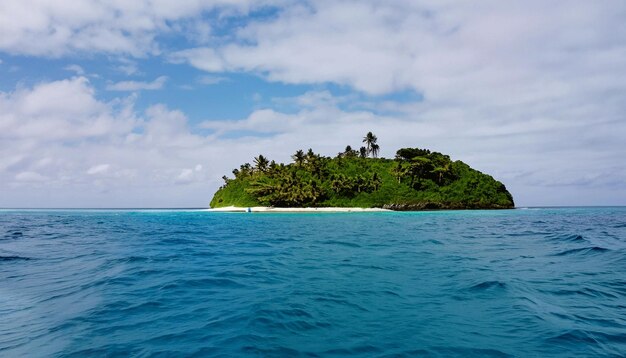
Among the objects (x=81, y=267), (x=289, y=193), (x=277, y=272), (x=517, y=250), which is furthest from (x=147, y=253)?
(x=289, y=193)

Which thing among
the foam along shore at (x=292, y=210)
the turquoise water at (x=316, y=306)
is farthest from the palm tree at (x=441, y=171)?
the turquoise water at (x=316, y=306)

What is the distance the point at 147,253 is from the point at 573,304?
1930 centimetres

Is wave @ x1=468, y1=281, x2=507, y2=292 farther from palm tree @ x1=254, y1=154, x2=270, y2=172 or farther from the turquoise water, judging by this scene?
palm tree @ x1=254, y1=154, x2=270, y2=172

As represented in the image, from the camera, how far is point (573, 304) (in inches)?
397

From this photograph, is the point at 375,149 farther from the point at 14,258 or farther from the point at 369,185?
the point at 14,258

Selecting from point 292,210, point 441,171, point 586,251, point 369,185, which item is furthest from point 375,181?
point 586,251

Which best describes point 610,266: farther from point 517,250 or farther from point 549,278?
point 517,250

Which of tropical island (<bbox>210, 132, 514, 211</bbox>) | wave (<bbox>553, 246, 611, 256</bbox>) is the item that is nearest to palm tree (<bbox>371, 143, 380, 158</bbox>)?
tropical island (<bbox>210, 132, 514, 211</bbox>)

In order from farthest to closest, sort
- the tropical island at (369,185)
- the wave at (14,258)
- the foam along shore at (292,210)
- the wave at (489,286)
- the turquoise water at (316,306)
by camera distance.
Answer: the tropical island at (369,185)
the foam along shore at (292,210)
the wave at (14,258)
the wave at (489,286)
the turquoise water at (316,306)

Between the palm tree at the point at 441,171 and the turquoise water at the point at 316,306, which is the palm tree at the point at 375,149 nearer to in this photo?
the palm tree at the point at 441,171

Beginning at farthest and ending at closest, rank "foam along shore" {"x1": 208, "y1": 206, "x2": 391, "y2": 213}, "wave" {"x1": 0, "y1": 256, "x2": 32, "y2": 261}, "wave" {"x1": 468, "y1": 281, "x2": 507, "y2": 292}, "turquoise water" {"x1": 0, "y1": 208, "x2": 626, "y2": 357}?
1. "foam along shore" {"x1": 208, "y1": 206, "x2": 391, "y2": 213}
2. "wave" {"x1": 0, "y1": 256, "x2": 32, "y2": 261}
3. "wave" {"x1": 468, "y1": 281, "x2": 507, "y2": 292}
4. "turquoise water" {"x1": 0, "y1": 208, "x2": 626, "y2": 357}

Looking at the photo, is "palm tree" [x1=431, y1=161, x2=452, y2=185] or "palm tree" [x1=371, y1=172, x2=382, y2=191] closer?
"palm tree" [x1=371, y1=172, x2=382, y2=191]

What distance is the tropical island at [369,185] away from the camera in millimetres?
124688

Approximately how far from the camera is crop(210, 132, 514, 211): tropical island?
124688 mm
